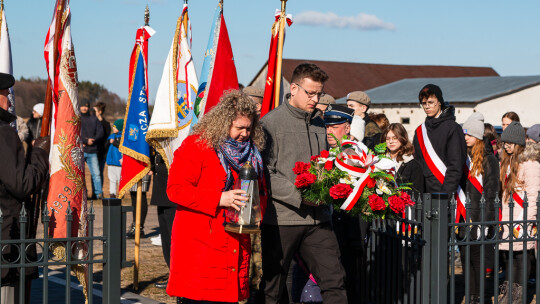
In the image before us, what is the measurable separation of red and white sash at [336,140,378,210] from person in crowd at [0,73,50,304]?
6.60 ft

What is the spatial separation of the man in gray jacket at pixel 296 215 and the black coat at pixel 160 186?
120 inches

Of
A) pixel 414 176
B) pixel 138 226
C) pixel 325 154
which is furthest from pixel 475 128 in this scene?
pixel 138 226

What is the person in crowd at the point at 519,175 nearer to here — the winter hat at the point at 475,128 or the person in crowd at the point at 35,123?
the winter hat at the point at 475,128

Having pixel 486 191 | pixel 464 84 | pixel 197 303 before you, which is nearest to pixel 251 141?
pixel 197 303

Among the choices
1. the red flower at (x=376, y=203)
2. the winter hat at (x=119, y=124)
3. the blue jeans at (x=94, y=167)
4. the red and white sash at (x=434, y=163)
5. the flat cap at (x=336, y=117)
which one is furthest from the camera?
the blue jeans at (x=94, y=167)

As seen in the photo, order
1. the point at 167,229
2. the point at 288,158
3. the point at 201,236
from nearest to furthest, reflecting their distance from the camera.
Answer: the point at 201,236
the point at 288,158
the point at 167,229

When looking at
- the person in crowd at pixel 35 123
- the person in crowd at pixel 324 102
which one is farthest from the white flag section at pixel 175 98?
the person in crowd at pixel 35 123

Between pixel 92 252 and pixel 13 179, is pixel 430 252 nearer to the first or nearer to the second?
pixel 92 252

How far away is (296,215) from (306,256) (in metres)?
0.37

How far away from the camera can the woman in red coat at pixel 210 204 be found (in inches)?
196

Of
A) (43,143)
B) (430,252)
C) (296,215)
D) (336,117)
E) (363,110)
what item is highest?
(363,110)

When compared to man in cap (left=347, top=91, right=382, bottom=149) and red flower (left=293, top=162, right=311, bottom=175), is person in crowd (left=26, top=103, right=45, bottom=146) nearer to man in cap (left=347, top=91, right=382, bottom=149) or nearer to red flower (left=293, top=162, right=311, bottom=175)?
man in cap (left=347, top=91, right=382, bottom=149)

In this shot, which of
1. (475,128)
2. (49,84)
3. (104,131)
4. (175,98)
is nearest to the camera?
(49,84)

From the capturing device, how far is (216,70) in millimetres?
8523
